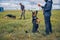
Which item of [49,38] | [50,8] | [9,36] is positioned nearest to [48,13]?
[50,8]

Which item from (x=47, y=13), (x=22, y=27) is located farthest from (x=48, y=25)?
(x=22, y=27)

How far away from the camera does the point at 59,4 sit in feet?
8.71

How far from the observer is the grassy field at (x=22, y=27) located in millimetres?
2537

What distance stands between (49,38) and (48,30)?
14 cm

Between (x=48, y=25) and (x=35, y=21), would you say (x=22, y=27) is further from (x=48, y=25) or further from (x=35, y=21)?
(x=48, y=25)

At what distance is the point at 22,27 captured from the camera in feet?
8.44

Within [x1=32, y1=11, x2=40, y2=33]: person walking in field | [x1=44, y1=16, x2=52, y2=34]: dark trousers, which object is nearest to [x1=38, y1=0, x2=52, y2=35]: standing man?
[x1=44, y1=16, x2=52, y2=34]: dark trousers

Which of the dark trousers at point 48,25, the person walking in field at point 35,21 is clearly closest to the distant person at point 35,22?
the person walking in field at point 35,21

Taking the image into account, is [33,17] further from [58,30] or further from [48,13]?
[58,30]

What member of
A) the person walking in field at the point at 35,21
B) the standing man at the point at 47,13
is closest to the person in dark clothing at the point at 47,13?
the standing man at the point at 47,13

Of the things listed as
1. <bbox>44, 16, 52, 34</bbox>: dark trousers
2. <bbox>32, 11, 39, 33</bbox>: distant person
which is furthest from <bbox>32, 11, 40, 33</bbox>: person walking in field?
<bbox>44, 16, 52, 34</bbox>: dark trousers

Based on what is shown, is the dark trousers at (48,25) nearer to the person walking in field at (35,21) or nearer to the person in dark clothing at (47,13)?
the person in dark clothing at (47,13)

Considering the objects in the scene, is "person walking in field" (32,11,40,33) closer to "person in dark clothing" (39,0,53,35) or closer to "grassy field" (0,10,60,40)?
"grassy field" (0,10,60,40)

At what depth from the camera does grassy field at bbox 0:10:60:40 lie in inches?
99.9
